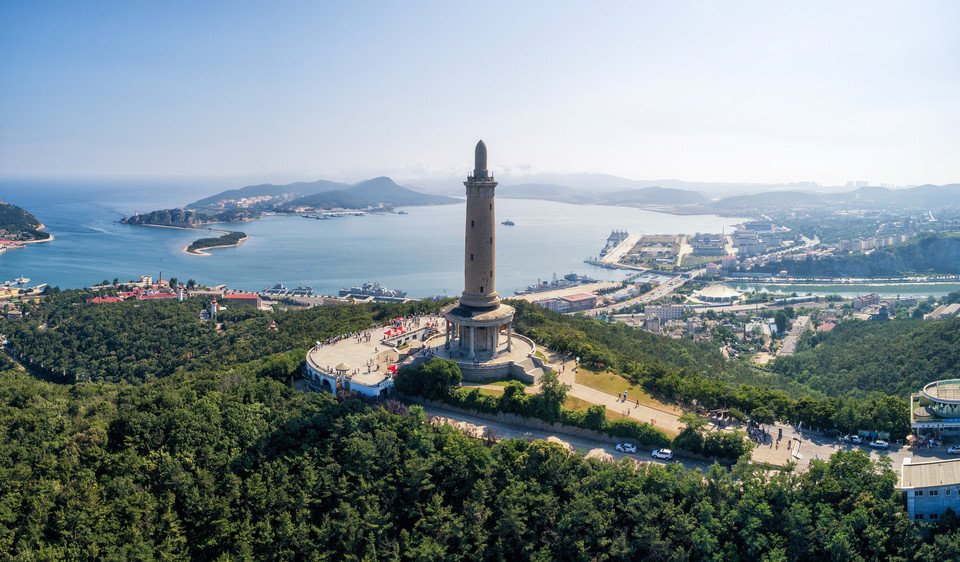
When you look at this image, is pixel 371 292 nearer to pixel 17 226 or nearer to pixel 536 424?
pixel 536 424

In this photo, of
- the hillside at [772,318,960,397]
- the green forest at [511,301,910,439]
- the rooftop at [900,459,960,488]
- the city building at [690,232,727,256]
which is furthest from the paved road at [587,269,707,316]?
the rooftop at [900,459,960,488]

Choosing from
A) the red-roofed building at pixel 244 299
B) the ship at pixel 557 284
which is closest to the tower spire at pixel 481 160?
the red-roofed building at pixel 244 299

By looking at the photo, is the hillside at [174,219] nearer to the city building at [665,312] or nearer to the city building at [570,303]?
the city building at [570,303]

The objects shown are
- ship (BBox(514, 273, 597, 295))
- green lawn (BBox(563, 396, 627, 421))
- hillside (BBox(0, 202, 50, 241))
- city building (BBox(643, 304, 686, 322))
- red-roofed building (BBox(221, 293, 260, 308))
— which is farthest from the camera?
hillside (BBox(0, 202, 50, 241))

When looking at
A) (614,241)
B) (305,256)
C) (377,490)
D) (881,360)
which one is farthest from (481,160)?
(614,241)

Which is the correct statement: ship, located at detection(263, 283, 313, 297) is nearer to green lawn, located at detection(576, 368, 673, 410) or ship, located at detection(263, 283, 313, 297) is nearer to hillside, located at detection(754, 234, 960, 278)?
green lawn, located at detection(576, 368, 673, 410)
